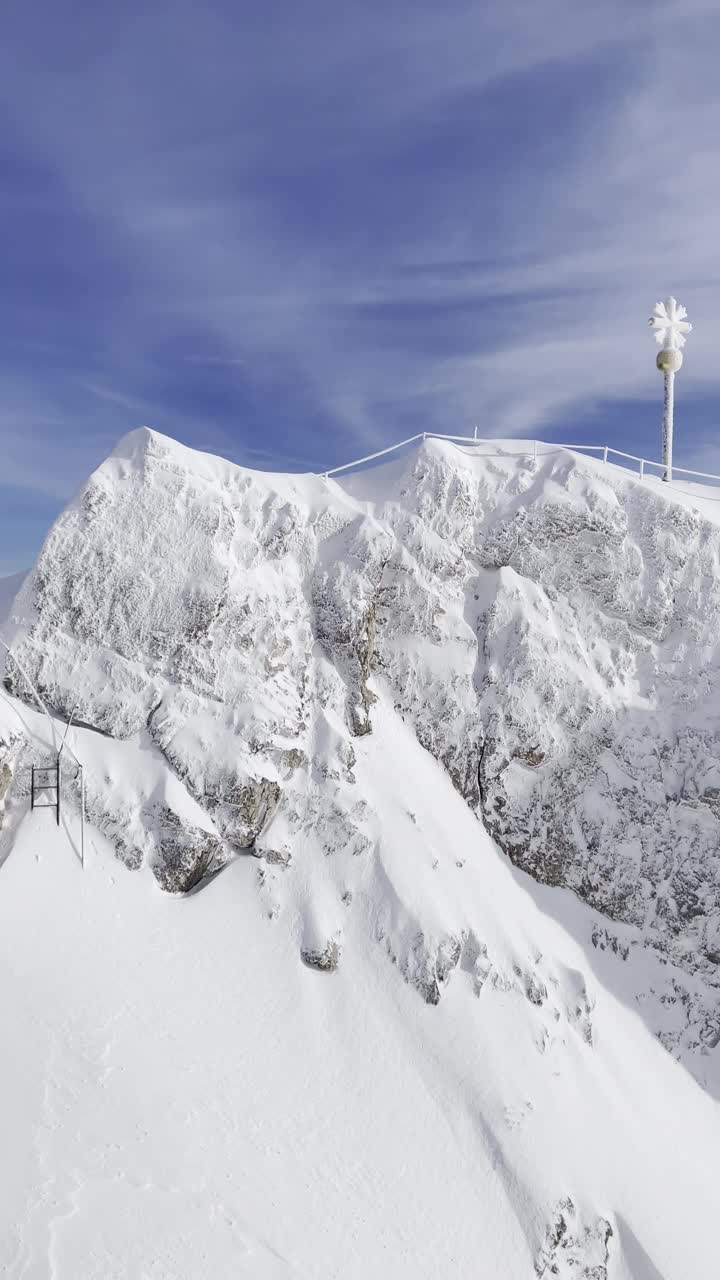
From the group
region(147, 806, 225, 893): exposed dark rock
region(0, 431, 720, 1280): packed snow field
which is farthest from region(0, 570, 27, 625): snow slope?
region(147, 806, 225, 893): exposed dark rock

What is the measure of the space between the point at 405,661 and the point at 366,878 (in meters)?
8.63

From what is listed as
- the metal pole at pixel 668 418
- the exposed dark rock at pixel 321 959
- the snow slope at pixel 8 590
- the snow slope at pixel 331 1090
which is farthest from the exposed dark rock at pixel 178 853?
the metal pole at pixel 668 418

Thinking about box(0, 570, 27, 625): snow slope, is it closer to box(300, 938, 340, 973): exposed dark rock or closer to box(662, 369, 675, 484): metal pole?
box(300, 938, 340, 973): exposed dark rock

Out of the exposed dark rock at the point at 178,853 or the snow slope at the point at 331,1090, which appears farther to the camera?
the exposed dark rock at the point at 178,853

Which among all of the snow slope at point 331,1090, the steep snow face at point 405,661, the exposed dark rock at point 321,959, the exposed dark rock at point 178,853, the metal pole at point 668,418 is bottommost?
the snow slope at point 331,1090

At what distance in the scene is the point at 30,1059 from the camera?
73.3 feet

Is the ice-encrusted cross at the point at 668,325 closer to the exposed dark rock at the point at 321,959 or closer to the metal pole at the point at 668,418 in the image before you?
the metal pole at the point at 668,418

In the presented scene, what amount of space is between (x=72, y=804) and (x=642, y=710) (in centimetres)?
2087

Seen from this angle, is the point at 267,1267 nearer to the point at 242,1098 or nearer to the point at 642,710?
the point at 242,1098

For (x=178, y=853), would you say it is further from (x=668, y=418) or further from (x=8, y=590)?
(x=668, y=418)

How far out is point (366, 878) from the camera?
28688 millimetres

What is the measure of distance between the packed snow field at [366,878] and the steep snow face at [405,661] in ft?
0.40

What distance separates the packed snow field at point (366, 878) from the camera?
22297 millimetres

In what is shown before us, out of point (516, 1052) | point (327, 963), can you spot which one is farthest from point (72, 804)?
point (516, 1052)
